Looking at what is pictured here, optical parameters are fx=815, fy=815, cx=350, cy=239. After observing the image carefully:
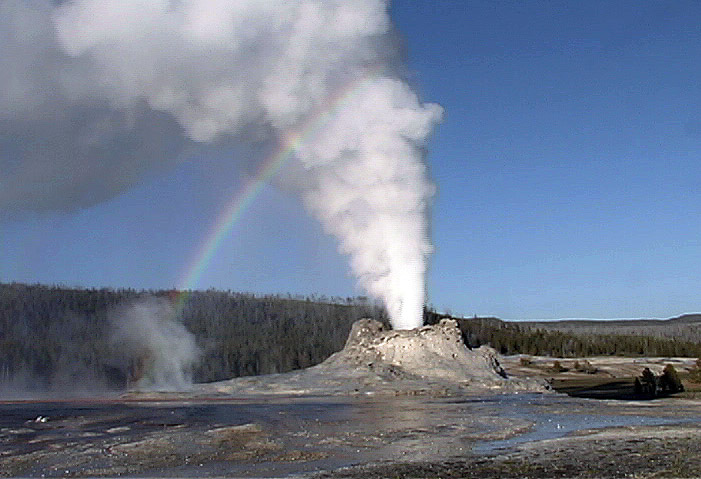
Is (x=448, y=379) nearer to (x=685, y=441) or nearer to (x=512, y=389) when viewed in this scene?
(x=512, y=389)

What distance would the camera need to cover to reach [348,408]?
1467 inches

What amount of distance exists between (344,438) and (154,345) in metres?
66.8

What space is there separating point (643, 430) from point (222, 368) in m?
69.2

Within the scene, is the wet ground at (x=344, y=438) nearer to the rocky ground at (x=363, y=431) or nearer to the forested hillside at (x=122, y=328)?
the rocky ground at (x=363, y=431)

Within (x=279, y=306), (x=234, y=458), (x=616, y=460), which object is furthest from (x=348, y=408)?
(x=279, y=306)

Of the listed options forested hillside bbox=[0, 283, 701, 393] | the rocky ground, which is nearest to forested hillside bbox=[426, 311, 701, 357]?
forested hillside bbox=[0, 283, 701, 393]

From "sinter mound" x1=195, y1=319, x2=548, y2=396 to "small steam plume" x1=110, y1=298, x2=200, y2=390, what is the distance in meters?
18.0

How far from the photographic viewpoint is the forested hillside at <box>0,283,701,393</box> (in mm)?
86500

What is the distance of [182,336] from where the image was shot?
97.2 m

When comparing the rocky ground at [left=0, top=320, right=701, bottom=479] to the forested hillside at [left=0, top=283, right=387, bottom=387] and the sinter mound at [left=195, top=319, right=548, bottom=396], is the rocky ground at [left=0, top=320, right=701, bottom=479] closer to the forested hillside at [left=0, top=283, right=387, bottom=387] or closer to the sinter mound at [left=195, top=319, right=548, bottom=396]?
the sinter mound at [left=195, top=319, right=548, bottom=396]

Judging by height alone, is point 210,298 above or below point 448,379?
above

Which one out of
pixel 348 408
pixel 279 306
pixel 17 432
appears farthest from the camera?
pixel 279 306

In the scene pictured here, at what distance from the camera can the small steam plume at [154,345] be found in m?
78.3

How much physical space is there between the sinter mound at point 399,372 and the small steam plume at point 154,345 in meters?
18.0
